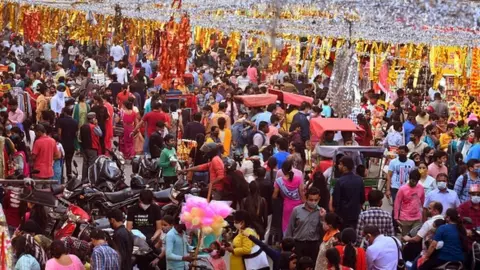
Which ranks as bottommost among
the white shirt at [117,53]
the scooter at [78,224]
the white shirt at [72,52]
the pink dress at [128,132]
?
the white shirt at [72,52]

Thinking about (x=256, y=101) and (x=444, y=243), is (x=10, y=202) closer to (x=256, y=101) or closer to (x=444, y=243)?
(x=444, y=243)

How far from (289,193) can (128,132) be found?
24.4 feet

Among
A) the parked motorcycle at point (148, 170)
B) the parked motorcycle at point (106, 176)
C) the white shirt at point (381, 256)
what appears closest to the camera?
the white shirt at point (381, 256)

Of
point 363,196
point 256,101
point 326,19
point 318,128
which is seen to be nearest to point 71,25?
point 326,19

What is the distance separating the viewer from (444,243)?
1373 centimetres

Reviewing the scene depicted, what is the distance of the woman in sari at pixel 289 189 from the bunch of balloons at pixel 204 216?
3.06 m

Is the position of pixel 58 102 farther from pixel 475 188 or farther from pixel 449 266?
pixel 449 266

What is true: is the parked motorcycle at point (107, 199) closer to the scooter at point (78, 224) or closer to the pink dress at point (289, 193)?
the scooter at point (78, 224)

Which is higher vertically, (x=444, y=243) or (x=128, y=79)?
(x=444, y=243)

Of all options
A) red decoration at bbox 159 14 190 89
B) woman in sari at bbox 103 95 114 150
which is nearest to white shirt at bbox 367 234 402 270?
woman in sari at bbox 103 95 114 150

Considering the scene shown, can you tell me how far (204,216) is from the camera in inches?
512

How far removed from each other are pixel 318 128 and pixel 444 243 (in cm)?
529

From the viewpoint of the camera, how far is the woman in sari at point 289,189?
16.1 m

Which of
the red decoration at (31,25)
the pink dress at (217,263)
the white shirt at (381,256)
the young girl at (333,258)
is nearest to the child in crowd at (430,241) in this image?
the white shirt at (381,256)
